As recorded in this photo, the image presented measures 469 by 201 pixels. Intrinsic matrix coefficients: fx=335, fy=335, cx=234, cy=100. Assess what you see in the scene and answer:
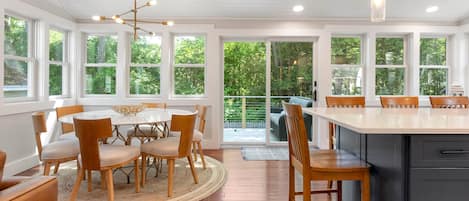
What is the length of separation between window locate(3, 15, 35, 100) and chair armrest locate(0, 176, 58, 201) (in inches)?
123

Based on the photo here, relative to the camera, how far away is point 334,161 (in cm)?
209

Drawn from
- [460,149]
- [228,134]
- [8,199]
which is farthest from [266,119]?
[8,199]

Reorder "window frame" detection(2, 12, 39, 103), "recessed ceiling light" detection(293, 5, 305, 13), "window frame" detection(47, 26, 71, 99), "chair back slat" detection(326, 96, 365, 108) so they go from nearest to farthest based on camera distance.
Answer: "chair back slat" detection(326, 96, 365, 108) < "window frame" detection(2, 12, 39, 103) < "recessed ceiling light" detection(293, 5, 305, 13) < "window frame" detection(47, 26, 71, 99)

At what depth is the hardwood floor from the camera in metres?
3.16

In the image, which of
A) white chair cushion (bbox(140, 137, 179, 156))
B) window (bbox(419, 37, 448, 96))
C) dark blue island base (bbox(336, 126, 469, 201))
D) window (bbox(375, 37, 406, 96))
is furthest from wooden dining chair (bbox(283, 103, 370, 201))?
window (bbox(419, 37, 448, 96))

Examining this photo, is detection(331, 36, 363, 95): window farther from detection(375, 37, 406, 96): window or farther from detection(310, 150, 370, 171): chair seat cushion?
detection(310, 150, 370, 171): chair seat cushion

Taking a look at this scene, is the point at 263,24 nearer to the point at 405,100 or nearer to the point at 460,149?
the point at 405,100

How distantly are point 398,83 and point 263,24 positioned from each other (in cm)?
258

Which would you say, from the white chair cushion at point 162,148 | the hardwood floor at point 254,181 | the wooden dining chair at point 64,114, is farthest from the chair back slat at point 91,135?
the hardwood floor at point 254,181

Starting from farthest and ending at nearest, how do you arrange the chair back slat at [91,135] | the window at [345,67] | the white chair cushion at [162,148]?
the window at [345,67] → the white chair cushion at [162,148] → the chair back slat at [91,135]

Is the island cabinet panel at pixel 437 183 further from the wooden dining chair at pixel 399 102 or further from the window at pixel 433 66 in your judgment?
the window at pixel 433 66

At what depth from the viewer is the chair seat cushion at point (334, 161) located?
1.97 meters

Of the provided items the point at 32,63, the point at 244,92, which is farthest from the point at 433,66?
the point at 32,63

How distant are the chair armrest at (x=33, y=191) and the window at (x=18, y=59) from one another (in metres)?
3.12
